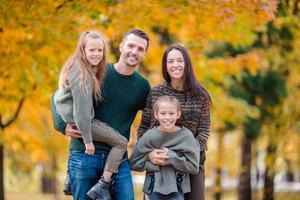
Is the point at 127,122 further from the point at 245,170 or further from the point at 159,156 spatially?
the point at 245,170

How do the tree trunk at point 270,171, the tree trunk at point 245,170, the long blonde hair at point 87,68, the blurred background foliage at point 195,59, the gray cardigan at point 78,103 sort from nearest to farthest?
1. the gray cardigan at point 78,103
2. the long blonde hair at point 87,68
3. the blurred background foliage at point 195,59
4. the tree trunk at point 270,171
5. the tree trunk at point 245,170

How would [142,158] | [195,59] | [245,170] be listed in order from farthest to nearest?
1. [245,170]
2. [195,59]
3. [142,158]

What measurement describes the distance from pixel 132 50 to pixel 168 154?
0.87 metres

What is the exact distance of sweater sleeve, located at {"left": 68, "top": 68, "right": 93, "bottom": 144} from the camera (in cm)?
420

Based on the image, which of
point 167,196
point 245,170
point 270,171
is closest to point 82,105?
point 167,196

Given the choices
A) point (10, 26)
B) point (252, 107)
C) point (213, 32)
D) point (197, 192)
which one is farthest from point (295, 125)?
point (197, 192)

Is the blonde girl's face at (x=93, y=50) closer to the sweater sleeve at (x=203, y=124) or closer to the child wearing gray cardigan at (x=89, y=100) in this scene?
the child wearing gray cardigan at (x=89, y=100)

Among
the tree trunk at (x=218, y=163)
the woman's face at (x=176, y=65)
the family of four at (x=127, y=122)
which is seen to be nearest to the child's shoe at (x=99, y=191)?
the family of four at (x=127, y=122)

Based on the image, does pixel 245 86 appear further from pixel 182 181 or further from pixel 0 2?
pixel 182 181

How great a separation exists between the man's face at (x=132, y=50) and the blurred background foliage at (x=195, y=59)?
2.52 meters

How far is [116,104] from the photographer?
14.7ft

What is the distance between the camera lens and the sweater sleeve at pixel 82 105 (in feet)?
13.8

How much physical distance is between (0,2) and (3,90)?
3.11 meters

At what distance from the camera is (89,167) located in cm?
443
